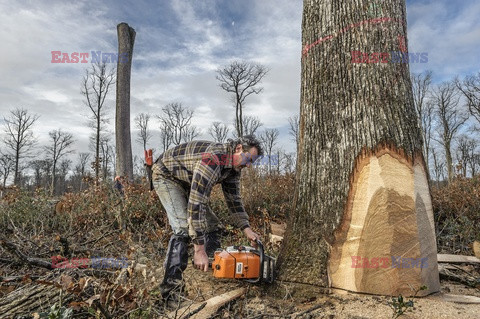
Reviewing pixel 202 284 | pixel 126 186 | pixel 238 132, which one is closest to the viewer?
pixel 202 284

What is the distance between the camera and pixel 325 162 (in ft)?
7.73

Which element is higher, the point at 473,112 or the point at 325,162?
the point at 473,112

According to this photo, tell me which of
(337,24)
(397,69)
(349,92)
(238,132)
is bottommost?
(349,92)

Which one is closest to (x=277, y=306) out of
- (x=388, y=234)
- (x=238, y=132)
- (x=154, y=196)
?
(x=388, y=234)

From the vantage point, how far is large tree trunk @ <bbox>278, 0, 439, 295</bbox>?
2.16m

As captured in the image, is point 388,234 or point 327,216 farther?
point 327,216

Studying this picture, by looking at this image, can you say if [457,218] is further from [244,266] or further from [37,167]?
[37,167]

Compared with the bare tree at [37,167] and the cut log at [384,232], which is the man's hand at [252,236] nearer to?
the cut log at [384,232]

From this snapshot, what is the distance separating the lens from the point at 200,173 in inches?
103

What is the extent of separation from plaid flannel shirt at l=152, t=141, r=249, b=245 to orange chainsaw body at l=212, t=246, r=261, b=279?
24 centimetres

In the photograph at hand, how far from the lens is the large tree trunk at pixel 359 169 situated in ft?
7.07

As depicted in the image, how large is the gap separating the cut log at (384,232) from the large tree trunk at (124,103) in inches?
291

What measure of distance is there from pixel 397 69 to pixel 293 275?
1.78 metres

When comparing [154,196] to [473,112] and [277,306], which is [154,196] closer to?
[277,306]
